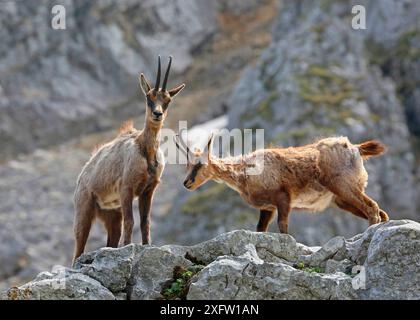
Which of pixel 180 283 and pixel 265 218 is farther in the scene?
pixel 265 218

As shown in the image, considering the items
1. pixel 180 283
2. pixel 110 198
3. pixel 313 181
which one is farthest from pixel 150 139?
pixel 180 283

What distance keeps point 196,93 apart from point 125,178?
72963 millimetres

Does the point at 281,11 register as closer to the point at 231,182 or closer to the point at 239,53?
the point at 239,53

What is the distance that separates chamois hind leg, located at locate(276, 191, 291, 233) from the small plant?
3257 mm

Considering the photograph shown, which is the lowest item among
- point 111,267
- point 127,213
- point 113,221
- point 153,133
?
point 111,267

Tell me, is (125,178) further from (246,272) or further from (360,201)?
(360,201)

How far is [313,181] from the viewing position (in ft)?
73.0

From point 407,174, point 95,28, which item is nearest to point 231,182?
point 407,174

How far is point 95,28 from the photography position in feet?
322

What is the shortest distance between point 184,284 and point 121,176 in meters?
4.52

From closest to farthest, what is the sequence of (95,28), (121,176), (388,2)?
1. (121,176)
2. (388,2)
3. (95,28)

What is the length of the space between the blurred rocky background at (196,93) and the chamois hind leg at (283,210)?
34.9 meters

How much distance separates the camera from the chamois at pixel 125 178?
21.8 metres

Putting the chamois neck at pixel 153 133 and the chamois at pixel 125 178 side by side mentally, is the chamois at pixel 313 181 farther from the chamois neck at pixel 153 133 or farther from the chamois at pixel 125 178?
the chamois at pixel 125 178
